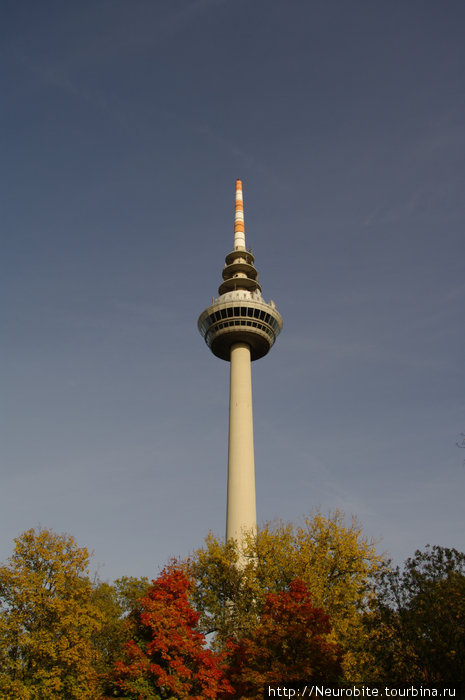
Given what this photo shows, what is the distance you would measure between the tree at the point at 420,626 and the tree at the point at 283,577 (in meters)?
3.19

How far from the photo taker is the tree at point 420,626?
29.5 metres

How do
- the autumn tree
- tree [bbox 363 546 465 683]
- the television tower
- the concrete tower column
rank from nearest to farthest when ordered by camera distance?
tree [bbox 363 546 465 683], the autumn tree, the concrete tower column, the television tower

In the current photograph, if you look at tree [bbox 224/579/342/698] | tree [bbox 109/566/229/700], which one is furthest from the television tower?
tree [bbox 224/579/342/698]

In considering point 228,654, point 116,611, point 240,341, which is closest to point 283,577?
point 228,654

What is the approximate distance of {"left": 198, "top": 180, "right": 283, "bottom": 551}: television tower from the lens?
61.8m

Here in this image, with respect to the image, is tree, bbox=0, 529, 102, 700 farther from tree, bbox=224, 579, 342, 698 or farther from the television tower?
the television tower

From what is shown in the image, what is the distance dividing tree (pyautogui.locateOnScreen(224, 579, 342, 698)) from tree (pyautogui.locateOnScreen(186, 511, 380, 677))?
5.67m

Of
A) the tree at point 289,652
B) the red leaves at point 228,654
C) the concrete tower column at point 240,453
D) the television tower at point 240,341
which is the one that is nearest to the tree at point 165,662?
the red leaves at point 228,654

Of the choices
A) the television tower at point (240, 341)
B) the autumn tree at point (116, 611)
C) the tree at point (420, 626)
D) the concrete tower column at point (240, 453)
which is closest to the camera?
the tree at point (420, 626)

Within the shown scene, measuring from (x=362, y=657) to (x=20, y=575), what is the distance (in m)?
23.2

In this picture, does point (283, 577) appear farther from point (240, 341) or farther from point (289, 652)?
point (240, 341)

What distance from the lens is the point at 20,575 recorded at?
35062 millimetres

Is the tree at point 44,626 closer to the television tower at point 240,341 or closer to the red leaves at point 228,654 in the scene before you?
the red leaves at point 228,654

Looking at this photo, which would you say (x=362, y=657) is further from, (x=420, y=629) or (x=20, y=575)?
(x=20, y=575)
